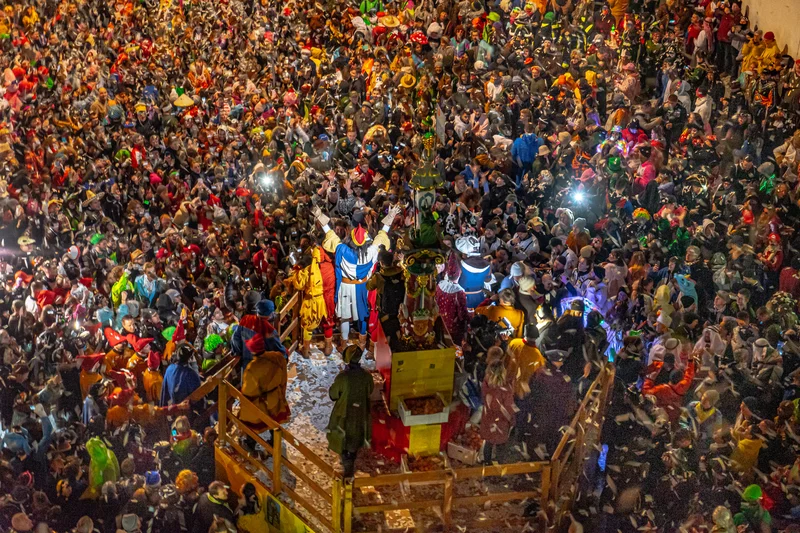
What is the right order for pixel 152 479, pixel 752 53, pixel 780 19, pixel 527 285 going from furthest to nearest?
pixel 780 19 → pixel 752 53 → pixel 527 285 → pixel 152 479

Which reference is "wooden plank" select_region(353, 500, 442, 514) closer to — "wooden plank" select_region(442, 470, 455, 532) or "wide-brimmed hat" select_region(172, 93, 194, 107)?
"wooden plank" select_region(442, 470, 455, 532)

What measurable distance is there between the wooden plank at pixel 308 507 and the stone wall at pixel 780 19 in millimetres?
14006

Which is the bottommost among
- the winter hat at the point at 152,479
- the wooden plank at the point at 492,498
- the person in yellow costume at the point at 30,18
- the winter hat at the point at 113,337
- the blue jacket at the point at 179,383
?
the wooden plank at the point at 492,498

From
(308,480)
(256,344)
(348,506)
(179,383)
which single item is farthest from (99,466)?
(348,506)

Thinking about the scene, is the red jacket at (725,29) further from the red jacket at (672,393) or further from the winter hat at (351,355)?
the winter hat at (351,355)

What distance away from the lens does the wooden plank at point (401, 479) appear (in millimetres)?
11914

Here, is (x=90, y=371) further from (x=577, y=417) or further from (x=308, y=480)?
(x=577, y=417)

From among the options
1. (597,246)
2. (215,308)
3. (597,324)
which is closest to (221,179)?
(215,308)

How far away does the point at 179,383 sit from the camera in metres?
13.5

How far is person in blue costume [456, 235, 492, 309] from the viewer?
14.9 m

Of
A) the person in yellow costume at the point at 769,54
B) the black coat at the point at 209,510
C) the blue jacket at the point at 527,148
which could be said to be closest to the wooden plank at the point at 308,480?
the black coat at the point at 209,510

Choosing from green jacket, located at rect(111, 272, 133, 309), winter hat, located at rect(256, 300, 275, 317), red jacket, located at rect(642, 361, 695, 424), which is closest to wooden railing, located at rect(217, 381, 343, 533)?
winter hat, located at rect(256, 300, 275, 317)

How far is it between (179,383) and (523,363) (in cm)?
431

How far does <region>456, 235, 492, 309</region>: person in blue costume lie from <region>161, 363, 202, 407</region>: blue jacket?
12.7 feet
